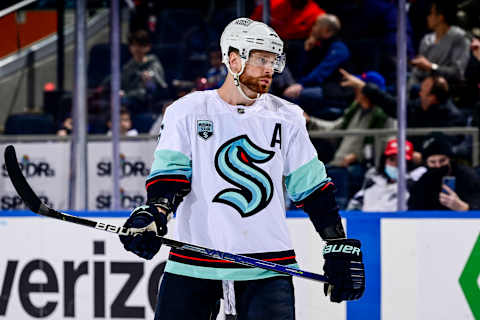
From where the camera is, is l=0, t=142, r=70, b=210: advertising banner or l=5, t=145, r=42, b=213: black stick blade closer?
l=5, t=145, r=42, b=213: black stick blade

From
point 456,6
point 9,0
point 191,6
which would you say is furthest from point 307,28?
point 9,0

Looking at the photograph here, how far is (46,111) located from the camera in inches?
190

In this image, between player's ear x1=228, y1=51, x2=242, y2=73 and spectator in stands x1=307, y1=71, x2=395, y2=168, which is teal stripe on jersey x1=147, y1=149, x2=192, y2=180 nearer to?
player's ear x1=228, y1=51, x2=242, y2=73

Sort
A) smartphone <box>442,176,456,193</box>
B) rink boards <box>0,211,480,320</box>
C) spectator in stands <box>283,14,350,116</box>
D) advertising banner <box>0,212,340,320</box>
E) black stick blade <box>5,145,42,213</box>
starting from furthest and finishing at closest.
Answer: spectator in stands <box>283,14,350,116</box> < smartphone <box>442,176,456,193</box> < advertising banner <box>0,212,340,320</box> < rink boards <box>0,211,480,320</box> < black stick blade <box>5,145,42,213</box>

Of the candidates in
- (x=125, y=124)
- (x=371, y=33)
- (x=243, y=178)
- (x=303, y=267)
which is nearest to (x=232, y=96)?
(x=243, y=178)

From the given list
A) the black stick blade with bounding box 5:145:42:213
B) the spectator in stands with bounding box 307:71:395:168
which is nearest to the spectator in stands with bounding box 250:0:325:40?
the spectator in stands with bounding box 307:71:395:168

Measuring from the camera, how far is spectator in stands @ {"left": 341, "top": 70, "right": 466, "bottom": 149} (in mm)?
4113

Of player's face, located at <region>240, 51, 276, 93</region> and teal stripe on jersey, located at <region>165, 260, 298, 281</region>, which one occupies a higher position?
player's face, located at <region>240, 51, 276, 93</region>

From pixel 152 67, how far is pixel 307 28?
37.6 inches

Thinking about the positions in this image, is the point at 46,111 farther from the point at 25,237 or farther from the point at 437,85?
the point at 437,85

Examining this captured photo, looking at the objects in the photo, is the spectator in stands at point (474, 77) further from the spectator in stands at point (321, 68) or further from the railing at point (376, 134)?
the spectator in stands at point (321, 68)

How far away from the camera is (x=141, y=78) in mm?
4973

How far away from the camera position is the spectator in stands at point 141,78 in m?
4.73

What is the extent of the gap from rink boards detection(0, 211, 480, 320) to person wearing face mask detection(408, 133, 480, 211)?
428 mm
